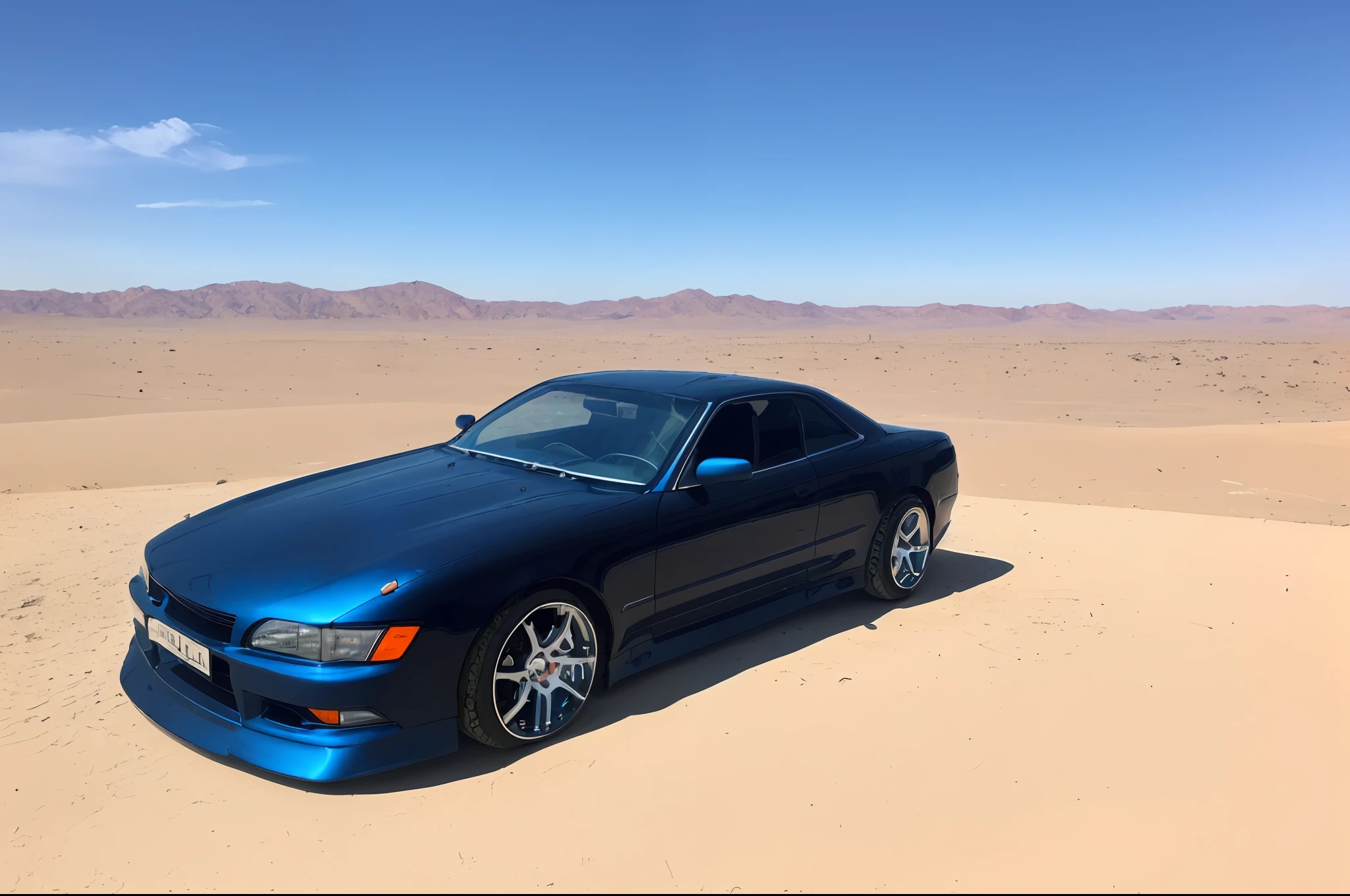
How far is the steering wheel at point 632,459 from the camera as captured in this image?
3.99 m

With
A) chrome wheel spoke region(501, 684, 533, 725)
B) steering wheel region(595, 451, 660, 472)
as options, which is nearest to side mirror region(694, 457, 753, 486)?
steering wheel region(595, 451, 660, 472)

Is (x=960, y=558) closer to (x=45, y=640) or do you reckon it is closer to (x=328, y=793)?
(x=328, y=793)

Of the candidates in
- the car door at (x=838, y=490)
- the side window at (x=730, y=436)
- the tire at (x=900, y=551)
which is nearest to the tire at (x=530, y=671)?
the side window at (x=730, y=436)

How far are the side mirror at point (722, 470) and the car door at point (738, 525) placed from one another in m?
0.11

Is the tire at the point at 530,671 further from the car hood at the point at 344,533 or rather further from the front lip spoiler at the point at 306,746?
the car hood at the point at 344,533

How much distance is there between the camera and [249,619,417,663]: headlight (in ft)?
9.34

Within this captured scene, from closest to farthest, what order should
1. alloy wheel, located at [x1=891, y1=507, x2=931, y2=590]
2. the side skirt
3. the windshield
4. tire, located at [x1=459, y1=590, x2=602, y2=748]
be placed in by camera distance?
tire, located at [x1=459, y1=590, x2=602, y2=748] < the side skirt < the windshield < alloy wheel, located at [x1=891, y1=507, x2=931, y2=590]

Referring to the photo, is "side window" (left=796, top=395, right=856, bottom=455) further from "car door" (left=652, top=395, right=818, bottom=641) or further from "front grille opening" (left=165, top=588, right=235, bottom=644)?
"front grille opening" (left=165, top=588, right=235, bottom=644)

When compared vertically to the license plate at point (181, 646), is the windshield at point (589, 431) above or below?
above

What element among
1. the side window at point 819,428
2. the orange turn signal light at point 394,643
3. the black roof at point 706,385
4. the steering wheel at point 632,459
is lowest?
the orange turn signal light at point 394,643

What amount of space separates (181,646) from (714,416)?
2454 millimetres

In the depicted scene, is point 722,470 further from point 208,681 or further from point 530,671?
point 208,681

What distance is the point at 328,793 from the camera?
298cm

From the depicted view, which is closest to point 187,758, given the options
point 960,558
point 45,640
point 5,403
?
point 45,640
